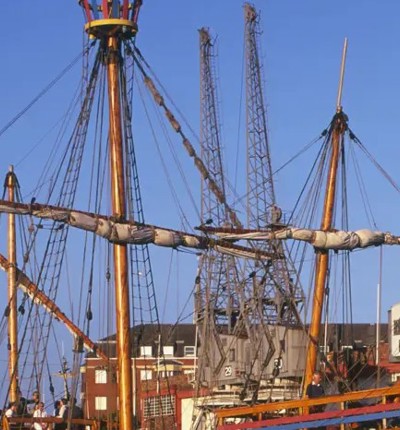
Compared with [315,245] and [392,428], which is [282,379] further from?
[392,428]

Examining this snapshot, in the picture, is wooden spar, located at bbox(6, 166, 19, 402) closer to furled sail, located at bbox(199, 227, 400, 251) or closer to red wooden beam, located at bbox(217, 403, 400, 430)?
furled sail, located at bbox(199, 227, 400, 251)

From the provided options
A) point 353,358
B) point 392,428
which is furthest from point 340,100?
point 392,428

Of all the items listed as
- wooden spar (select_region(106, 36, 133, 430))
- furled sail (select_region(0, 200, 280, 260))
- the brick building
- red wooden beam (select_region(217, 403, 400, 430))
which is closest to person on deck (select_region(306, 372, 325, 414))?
red wooden beam (select_region(217, 403, 400, 430))

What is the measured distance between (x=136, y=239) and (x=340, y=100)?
38.3ft

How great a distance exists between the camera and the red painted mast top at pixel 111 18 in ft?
172

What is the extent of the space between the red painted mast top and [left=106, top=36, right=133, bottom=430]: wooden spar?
357 millimetres

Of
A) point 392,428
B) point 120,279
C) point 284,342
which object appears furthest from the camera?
point 284,342

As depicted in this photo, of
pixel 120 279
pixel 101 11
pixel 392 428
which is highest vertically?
pixel 101 11

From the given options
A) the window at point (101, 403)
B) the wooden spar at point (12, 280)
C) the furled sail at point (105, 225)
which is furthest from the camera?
the window at point (101, 403)

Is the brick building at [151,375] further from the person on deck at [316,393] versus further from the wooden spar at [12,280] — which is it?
the person on deck at [316,393]

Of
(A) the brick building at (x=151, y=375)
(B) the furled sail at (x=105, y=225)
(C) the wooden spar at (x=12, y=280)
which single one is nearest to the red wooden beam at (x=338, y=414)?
(B) the furled sail at (x=105, y=225)

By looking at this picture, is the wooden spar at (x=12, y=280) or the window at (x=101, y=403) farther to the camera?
the window at (x=101, y=403)

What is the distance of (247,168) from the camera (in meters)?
89.0

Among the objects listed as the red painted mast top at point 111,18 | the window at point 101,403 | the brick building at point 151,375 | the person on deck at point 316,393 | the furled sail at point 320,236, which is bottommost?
the window at point 101,403
